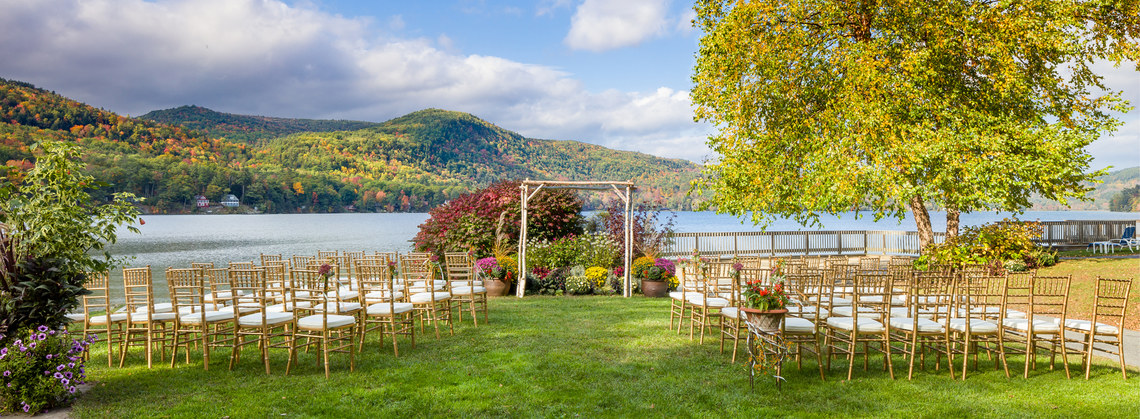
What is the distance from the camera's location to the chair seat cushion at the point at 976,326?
17.9ft

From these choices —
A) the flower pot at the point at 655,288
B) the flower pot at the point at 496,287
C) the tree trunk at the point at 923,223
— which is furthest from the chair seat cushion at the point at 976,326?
the tree trunk at the point at 923,223

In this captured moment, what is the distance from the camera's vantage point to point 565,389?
5301 mm

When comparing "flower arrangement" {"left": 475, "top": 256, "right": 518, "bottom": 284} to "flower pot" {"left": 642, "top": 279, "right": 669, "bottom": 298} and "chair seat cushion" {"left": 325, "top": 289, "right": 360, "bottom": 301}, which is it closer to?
"flower pot" {"left": 642, "top": 279, "right": 669, "bottom": 298}

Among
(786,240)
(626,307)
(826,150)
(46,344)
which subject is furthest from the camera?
(786,240)

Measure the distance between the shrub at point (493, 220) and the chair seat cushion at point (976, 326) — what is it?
33.6 feet

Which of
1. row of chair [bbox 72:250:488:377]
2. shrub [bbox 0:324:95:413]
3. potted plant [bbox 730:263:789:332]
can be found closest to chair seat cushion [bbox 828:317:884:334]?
potted plant [bbox 730:263:789:332]

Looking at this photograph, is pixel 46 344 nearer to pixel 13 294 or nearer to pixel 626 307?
pixel 13 294

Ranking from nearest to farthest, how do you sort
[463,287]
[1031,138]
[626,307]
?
[463,287]
[626,307]
[1031,138]

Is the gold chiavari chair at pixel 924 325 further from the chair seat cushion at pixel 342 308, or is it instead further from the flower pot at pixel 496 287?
the flower pot at pixel 496 287

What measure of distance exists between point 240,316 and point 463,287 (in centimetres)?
314

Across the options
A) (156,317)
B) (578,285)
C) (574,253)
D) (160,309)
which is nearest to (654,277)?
(578,285)

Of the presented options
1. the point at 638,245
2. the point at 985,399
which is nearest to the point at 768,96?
the point at 638,245

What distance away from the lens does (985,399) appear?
4891 mm

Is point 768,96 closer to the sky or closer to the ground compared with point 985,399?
closer to the sky
